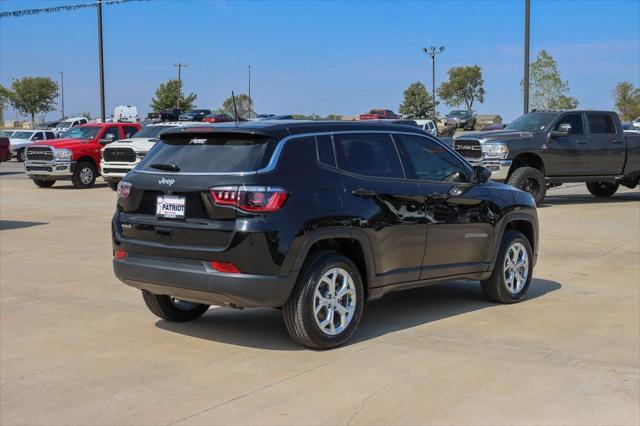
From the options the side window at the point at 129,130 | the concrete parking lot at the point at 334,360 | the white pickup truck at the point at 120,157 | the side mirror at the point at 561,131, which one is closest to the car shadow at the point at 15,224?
the concrete parking lot at the point at 334,360

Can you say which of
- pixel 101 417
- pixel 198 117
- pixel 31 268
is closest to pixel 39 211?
pixel 31 268

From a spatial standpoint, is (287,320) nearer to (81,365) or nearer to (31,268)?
(81,365)

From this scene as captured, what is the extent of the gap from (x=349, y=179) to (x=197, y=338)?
1.80m

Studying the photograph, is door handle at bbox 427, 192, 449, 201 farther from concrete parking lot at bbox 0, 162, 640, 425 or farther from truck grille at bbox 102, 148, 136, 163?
truck grille at bbox 102, 148, 136, 163

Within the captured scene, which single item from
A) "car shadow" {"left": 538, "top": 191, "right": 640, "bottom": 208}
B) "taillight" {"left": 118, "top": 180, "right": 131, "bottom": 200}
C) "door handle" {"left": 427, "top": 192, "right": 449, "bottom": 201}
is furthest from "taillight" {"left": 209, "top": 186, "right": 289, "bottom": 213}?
"car shadow" {"left": 538, "top": 191, "right": 640, "bottom": 208}

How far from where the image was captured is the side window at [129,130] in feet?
83.8

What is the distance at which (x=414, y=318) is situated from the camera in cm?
743

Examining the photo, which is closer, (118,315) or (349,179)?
(349,179)

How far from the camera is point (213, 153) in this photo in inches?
245

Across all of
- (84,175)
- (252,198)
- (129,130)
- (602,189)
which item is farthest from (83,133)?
(252,198)

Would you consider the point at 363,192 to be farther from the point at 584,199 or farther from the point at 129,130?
the point at 129,130

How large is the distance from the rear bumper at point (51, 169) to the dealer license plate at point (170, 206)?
18.8 m

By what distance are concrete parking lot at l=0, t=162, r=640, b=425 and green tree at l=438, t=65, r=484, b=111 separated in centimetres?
9715

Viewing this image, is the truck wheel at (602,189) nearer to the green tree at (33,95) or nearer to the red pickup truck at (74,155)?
the red pickup truck at (74,155)
